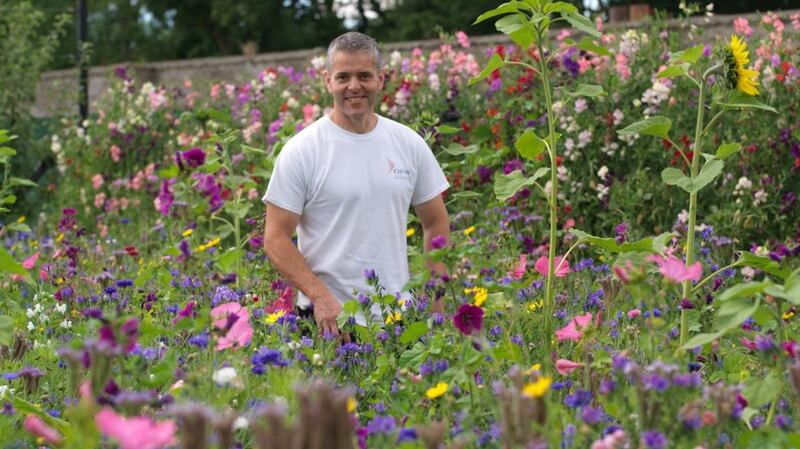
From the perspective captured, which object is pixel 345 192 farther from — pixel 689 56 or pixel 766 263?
pixel 766 263

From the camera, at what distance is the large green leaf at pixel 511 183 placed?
Result: 127 inches

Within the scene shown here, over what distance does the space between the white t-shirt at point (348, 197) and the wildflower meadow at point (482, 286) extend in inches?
6.7

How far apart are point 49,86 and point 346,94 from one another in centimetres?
950

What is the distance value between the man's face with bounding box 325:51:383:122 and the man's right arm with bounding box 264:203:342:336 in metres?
0.43

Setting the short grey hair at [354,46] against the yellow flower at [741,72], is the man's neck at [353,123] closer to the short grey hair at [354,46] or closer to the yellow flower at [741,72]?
the short grey hair at [354,46]

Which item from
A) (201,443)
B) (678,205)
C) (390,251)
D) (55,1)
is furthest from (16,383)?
(55,1)

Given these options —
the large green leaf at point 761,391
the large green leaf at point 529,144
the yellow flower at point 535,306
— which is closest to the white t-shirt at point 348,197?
the yellow flower at point 535,306

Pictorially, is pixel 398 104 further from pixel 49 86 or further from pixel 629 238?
pixel 49 86

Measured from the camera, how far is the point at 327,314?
11.5 feet

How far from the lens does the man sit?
144 inches

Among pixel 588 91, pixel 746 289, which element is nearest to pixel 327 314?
pixel 588 91

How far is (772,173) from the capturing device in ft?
19.0

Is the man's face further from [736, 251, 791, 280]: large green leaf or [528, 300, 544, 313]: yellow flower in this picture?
[736, 251, 791, 280]: large green leaf

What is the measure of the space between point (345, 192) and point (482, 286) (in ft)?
2.90
